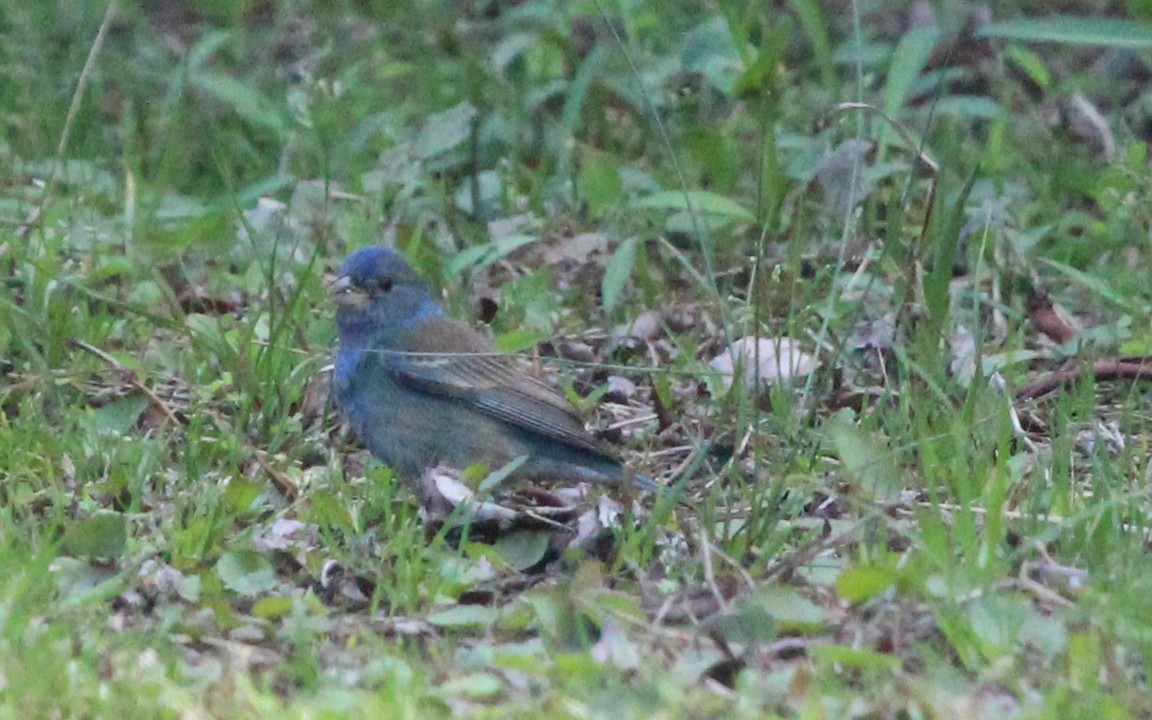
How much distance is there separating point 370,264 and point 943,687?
2.57 meters

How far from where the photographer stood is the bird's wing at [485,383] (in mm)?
4980

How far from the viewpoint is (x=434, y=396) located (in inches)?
203

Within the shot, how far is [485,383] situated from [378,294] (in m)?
0.46

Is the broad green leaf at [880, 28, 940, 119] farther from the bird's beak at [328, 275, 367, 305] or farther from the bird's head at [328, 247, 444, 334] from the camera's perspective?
the bird's beak at [328, 275, 367, 305]

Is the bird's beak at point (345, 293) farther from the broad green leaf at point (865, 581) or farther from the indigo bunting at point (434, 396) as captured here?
the broad green leaf at point (865, 581)

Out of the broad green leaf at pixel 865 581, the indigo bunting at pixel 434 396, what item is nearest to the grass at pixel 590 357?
the broad green leaf at pixel 865 581

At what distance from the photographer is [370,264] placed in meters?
5.41

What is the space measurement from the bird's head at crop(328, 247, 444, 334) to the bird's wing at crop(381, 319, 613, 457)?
0.48 ft

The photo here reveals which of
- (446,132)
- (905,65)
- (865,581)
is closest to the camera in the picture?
(865,581)

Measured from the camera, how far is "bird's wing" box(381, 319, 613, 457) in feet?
16.3

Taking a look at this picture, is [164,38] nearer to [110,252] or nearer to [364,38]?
[364,38]

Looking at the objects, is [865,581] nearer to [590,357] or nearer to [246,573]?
[246,573]

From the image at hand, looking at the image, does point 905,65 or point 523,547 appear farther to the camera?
point 905,65

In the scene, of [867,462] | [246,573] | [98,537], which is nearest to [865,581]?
[867,462]
